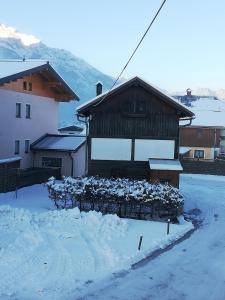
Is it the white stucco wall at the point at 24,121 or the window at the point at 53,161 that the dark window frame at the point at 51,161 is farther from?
the white stucco wall at the point at 24,121

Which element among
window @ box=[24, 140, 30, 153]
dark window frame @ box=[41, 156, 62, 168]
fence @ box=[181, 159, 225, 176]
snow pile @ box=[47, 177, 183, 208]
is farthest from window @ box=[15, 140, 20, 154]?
fence @ box=[181, 159, 225, 176]

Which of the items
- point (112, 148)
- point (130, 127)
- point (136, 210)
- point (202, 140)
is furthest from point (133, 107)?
point (202, 140)

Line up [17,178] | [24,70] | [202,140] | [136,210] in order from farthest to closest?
[202,140] < [24,70] < [17,178] < [136,210]

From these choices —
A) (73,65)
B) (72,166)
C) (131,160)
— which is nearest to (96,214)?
(131,160)

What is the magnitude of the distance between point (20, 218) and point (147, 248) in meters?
5.57

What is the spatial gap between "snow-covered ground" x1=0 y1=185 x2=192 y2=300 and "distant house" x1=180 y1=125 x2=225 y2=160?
35.0 m

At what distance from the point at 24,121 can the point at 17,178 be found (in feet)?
25.5

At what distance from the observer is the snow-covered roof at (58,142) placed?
110ft

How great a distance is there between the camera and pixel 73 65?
541 ft

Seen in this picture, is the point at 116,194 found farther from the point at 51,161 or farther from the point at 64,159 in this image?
the point at 51,161

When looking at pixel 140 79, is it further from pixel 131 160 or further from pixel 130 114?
pixel 131 160

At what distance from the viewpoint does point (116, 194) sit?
1992 centimetres

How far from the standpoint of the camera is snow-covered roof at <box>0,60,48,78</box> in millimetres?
29655

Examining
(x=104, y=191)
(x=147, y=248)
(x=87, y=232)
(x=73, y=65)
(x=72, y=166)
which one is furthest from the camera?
(x=73, y=65)
